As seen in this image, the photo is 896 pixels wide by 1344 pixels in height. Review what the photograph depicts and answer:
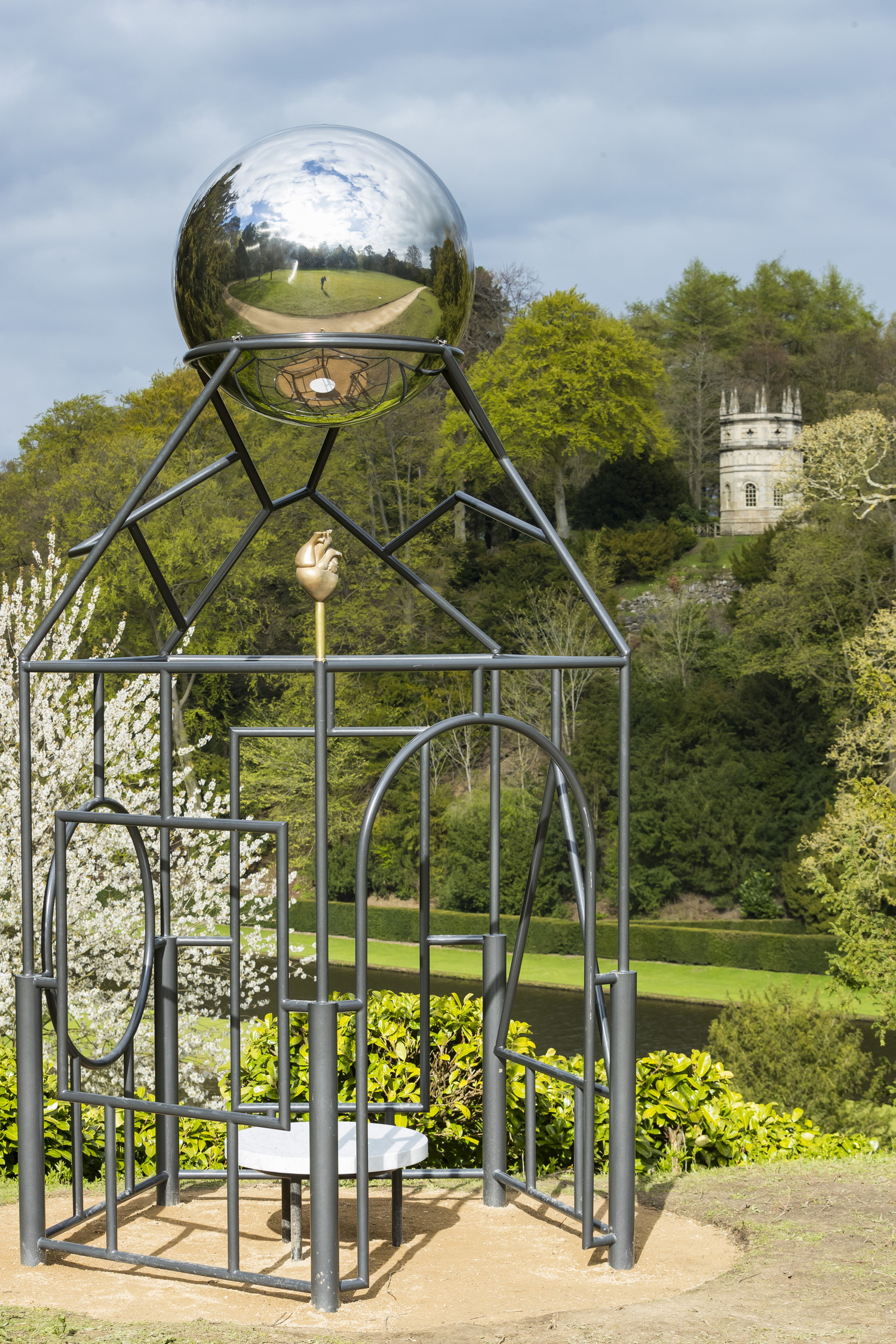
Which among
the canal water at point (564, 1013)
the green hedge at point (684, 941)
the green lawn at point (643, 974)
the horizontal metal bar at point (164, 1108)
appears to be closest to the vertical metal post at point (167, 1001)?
the horizontal metal bar at point (164, 1108)

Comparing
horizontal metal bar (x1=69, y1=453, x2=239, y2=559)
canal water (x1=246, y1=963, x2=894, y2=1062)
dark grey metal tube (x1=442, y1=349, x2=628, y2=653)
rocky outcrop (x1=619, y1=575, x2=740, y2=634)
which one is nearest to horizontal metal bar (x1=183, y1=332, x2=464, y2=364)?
dark grey metal tube (x1=442, y1=349, x2=628, y2=653)

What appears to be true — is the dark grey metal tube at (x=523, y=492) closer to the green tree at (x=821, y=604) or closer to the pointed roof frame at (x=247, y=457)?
the pointed roof frame at (x=247, y=457)

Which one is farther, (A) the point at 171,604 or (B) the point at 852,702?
(B) the point at 852,702

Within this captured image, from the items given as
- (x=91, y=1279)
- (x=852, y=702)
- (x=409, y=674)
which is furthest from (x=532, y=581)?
(x=91, y=1279)

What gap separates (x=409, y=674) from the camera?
3319 cm

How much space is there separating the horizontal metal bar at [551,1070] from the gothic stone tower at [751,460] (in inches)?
1798

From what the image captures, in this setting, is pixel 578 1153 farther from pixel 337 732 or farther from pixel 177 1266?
pixel 337 732

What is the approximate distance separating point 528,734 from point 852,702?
28615 mm

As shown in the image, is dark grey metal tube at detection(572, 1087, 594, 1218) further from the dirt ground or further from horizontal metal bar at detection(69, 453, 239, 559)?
horizontal metal bar at detection(69, 453, 239, 559)

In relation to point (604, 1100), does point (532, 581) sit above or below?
above

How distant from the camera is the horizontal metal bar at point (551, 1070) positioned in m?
4.83

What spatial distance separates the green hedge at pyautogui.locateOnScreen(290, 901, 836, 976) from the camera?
2689 cm

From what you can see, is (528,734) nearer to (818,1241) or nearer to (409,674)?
(818,1241)

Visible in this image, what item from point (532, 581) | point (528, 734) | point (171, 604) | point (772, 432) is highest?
point (772, 432)
